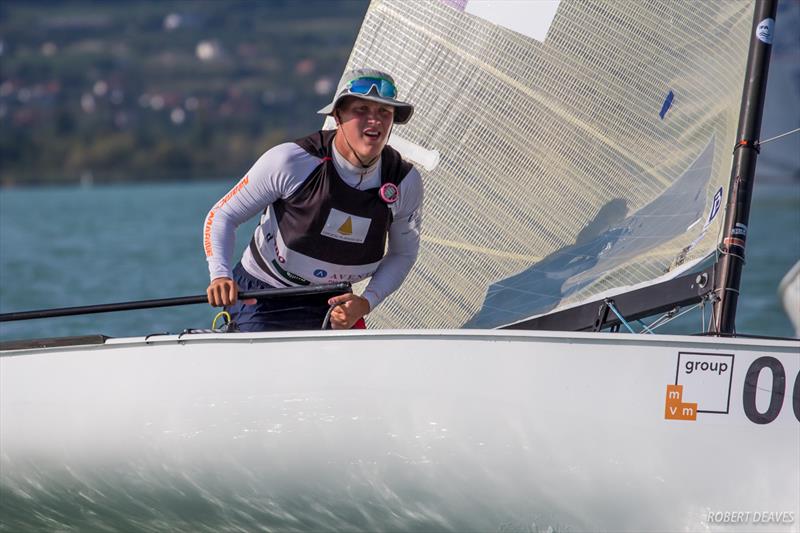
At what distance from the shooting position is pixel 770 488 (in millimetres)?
2623

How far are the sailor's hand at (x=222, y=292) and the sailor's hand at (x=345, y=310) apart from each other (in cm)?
23

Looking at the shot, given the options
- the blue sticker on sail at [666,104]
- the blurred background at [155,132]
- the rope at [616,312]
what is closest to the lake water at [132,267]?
the blurred background at [155,132]

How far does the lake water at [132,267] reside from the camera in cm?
629

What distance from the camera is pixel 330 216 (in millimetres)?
3037

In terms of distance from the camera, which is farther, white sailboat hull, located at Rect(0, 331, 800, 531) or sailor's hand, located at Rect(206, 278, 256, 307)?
sailor's hand, located at Rect(206, 278, 256, 307)

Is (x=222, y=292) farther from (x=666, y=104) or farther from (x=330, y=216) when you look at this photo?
(x=666, y=104)

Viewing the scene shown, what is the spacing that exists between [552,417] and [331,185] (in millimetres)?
760

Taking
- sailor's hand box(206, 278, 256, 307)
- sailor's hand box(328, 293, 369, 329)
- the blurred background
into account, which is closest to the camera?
sailor's hand box(206, 278, 256, 307)

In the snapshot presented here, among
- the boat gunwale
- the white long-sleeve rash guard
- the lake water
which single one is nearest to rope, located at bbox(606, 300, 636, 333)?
the boat gunwale

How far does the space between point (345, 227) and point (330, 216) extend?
0.16ft

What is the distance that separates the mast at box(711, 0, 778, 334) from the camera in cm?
292

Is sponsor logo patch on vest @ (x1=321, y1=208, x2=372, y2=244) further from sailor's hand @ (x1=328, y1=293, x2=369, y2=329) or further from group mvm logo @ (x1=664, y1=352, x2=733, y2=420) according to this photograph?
group mvm logo @ (x1=664, y1=352, x2=733, y2=420)

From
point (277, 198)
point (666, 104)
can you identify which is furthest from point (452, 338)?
point (666, 104)

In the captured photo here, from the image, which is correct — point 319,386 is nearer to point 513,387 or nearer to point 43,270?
point 513,387
